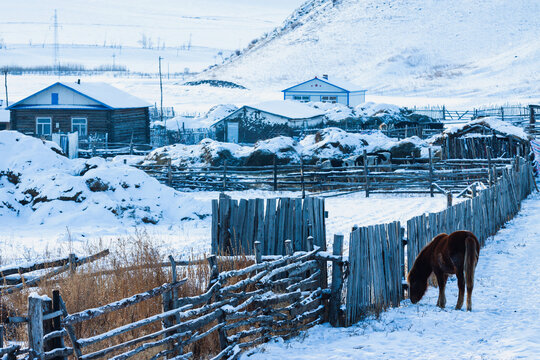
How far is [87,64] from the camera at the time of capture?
187 meters

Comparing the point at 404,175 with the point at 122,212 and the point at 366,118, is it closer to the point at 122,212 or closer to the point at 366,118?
the point at 122,212

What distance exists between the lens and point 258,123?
46.9 m

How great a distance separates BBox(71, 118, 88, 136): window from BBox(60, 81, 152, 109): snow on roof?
1.56 metres

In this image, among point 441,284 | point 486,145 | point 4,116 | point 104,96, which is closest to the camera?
point 441,284

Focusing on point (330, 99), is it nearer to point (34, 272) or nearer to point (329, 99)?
point (329, 99)

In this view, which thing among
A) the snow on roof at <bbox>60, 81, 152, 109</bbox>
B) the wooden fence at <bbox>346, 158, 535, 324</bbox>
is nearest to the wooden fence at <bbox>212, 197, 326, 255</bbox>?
the wooden fence at <bbox>346, 158, 535, 324</bbox>

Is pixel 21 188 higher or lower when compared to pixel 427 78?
lower

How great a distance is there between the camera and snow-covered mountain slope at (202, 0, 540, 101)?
107500mm

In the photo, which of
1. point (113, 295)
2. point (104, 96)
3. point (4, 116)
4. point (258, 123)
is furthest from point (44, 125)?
point (113, 295)

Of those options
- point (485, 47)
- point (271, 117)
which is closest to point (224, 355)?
point (271, 117)

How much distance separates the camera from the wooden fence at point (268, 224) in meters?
9.58

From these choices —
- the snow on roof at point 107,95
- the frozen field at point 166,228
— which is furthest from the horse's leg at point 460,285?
the snow on roof at point 107,95

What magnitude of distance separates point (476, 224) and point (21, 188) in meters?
12.4

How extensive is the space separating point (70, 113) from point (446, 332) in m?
35.1
